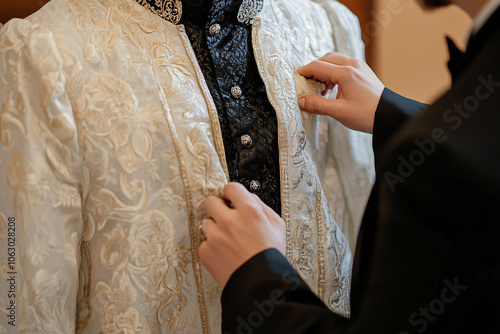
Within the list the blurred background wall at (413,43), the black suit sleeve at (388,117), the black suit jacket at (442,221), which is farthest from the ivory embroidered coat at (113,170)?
the blurred background wall at (413,43)

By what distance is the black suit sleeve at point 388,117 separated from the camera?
80 centimetres

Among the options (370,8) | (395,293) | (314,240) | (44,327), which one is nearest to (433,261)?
(395,293)

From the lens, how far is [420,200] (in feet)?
1.62

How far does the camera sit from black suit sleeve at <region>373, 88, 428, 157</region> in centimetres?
80

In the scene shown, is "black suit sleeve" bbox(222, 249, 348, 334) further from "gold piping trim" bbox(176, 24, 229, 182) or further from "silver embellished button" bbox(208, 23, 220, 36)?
"silver embellished button" bbox(208, 23, 220, 36)

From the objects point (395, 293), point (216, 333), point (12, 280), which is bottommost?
point (216, 333)

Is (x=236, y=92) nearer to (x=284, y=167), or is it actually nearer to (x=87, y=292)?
(x=284, y=167)

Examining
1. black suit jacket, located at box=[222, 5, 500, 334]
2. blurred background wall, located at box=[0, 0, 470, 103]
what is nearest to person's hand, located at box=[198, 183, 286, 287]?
black suit jacket, located at box=[222, 5, 500, 334]

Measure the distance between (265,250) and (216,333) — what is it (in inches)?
8.4

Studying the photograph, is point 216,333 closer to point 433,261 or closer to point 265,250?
point 265,250

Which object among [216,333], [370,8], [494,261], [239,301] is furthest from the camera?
[370,8]

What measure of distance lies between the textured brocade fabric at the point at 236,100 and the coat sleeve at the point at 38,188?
22cm

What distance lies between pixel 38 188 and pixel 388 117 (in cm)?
54

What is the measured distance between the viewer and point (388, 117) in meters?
0.81
